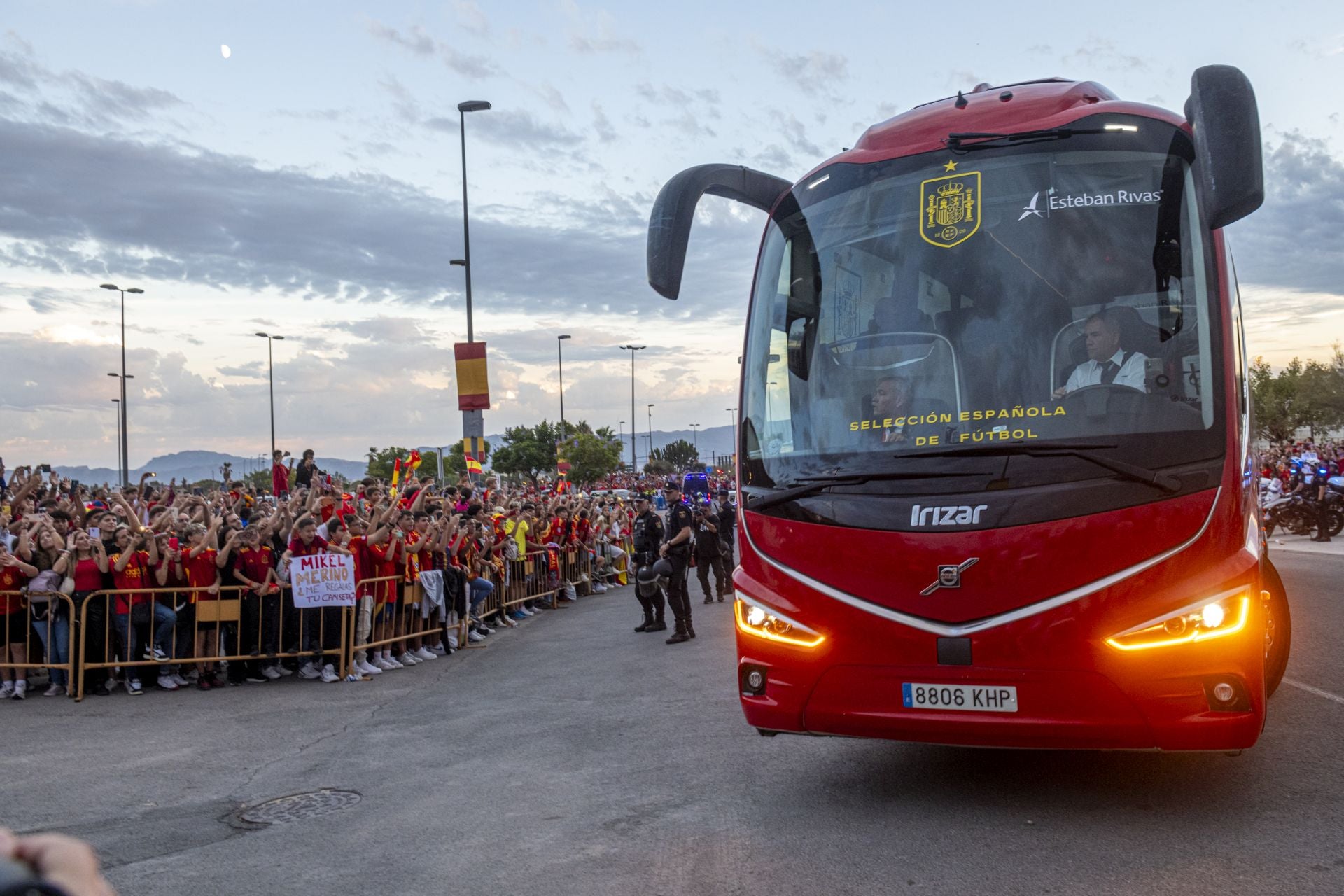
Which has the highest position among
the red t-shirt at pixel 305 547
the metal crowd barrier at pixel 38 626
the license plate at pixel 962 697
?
the red t-shirt at pixel 305 547

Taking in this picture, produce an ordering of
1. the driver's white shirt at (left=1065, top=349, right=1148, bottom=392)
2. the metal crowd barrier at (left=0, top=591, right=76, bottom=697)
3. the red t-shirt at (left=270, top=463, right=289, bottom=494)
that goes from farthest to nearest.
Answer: the red t-shirt at (left=270, top=463, right=289, bottom=494) → the metal crowd barrier at (left=0, top=591, right=76, bottom=697) → the driver's white shirt at (left=1065, top=349, right=1148, bottom=392)

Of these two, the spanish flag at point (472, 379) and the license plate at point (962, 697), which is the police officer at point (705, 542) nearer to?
the spanish flag at point (472, 379)

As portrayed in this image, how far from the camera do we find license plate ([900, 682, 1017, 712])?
17.1 ft

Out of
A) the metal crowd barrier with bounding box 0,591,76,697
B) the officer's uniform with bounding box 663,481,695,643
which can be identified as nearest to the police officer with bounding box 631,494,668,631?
the officer's uniform with bounding box 663,481,695,643

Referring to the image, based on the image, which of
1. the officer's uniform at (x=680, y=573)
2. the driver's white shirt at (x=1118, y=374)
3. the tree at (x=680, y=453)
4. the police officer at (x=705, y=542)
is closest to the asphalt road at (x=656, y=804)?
the driver's white shirt at (x=1118, y=374)

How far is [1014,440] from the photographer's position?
538 centimetres

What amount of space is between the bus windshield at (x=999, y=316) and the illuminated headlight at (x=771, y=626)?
0.64 meters

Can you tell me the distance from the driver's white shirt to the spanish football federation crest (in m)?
0.91

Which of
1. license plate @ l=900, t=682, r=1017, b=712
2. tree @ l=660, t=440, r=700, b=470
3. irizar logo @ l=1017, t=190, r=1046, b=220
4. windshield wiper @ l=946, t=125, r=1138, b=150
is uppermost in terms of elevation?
tree @ l=660, t=440, r=700, b=470

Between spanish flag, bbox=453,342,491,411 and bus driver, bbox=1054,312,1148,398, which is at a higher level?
spanish flag, bbox=453,342,491,411

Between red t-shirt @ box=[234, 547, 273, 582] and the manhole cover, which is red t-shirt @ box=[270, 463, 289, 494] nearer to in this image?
red t-shirt @ box=[234, 547, 273, 582]

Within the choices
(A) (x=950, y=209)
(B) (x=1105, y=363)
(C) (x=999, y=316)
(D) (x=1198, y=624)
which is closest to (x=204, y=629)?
(A) (x=950, y=209)

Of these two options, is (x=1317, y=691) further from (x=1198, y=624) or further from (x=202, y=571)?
(x=202, y=571)

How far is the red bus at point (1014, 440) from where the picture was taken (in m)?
5.04
